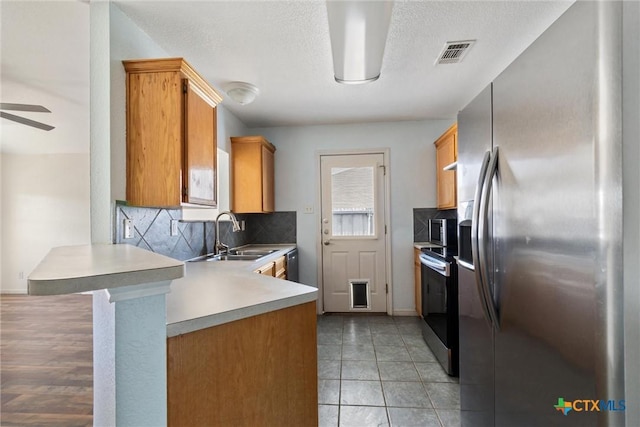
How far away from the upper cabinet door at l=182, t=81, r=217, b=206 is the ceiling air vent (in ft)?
5.86

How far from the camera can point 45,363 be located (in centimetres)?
235

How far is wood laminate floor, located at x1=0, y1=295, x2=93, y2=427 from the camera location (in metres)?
1.82

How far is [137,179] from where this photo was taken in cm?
170

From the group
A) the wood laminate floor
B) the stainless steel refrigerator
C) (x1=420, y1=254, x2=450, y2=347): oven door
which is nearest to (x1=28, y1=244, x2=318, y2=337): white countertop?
the stainless steel refrigerator

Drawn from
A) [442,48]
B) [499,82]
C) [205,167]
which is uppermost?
[442,48]

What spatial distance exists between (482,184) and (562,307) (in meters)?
0.52

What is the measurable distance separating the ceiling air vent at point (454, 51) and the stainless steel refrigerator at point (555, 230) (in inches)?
45.1

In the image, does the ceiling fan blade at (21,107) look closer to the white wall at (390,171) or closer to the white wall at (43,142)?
the white wall at (43,142)

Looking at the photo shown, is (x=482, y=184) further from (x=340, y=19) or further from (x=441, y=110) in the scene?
(x=441, y=110)

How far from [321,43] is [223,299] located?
1.82m

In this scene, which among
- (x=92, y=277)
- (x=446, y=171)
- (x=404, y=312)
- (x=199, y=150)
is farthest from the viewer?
(x=404, y=312)

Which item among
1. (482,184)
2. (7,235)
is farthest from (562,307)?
(7,235)

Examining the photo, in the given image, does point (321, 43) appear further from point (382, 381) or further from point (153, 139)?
point (382, 381)

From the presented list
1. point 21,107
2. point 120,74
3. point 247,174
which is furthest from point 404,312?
point 21,107
